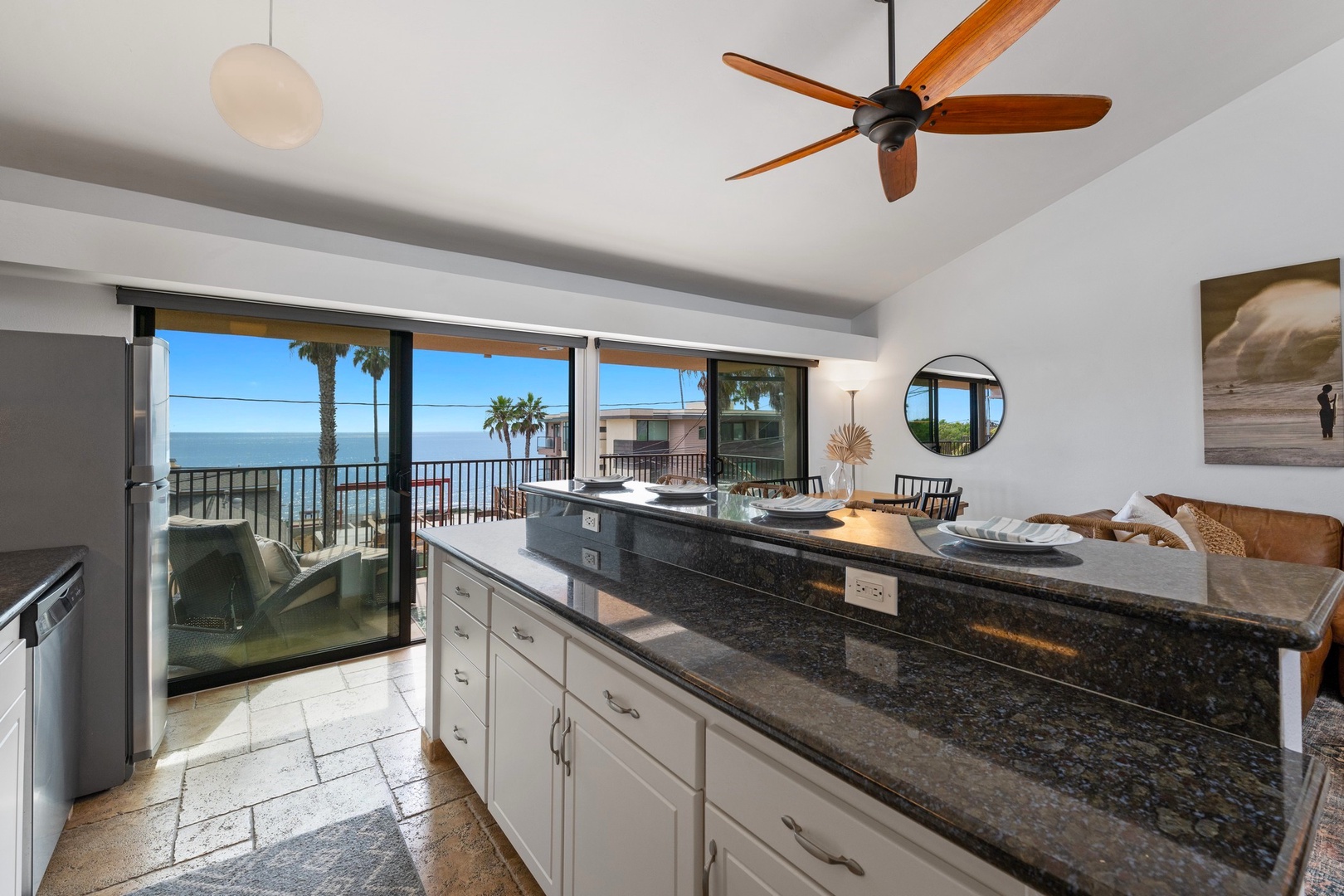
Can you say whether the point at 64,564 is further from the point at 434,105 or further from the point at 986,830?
the point at 986,830

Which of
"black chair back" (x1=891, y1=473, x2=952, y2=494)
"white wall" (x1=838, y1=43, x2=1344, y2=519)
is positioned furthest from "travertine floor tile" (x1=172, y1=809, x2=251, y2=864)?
"white wall" (x1=838, y1=43, x2=1344, y2=519)

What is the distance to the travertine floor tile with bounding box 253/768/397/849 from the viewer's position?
1.99 metres

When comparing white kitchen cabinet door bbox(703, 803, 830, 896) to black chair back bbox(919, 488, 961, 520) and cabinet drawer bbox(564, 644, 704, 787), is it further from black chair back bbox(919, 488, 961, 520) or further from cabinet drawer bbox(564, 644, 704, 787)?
black chair back bbox(919, 488, 961, 520)

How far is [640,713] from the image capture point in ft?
3.91

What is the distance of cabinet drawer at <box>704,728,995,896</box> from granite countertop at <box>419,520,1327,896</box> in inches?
2.7

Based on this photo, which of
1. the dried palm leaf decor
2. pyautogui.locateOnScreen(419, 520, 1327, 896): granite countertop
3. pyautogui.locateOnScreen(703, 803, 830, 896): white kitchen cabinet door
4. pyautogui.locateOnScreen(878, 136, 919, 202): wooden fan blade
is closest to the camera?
pyautogui.locateOnScreen(419, 520, 1327, 896): granite countertop

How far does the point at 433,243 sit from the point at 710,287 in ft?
6.94

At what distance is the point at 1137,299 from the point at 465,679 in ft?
15.1

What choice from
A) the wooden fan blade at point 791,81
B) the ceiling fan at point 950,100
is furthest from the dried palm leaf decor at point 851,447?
the wooden fan blade at point 791,81

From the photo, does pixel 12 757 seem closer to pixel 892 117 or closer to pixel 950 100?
pixel 892 117

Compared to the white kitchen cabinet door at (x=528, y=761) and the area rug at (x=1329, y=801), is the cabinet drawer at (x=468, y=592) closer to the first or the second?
the white kitchen cabinet door at (x=528, y=761)

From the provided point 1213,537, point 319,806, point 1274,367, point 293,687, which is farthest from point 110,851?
point 1274,367

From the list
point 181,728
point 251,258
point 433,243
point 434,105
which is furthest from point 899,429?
point 181,728

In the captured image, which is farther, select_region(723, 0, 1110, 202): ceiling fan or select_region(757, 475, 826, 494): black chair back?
select_region(757, 475, 826, 494): black chair back
